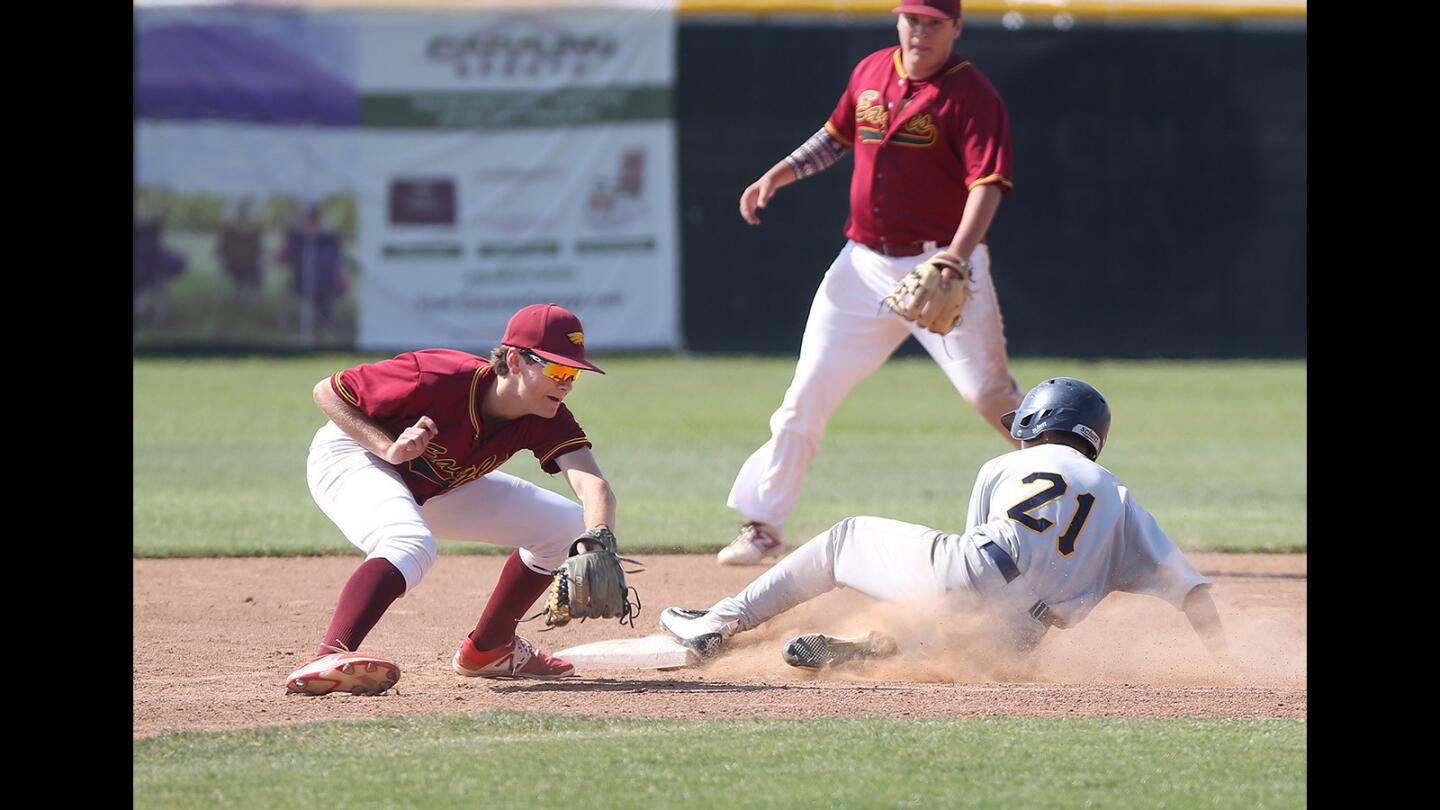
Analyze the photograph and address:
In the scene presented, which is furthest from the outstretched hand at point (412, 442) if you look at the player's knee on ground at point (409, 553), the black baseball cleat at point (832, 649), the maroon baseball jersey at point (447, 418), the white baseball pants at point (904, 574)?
the black baseball cleat at point (832, 649)

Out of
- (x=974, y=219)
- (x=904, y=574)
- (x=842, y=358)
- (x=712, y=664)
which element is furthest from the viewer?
(x=842, y=358)

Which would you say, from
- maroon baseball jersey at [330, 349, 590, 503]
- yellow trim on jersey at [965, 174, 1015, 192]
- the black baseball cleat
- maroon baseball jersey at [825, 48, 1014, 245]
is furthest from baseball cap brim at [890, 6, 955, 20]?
the black baseball cleat

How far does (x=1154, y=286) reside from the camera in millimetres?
16906

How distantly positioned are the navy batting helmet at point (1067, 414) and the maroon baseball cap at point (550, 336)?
1.37 meters

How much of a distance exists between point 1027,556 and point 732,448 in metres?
6.62

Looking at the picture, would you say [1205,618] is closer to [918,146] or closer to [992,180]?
[992,180]

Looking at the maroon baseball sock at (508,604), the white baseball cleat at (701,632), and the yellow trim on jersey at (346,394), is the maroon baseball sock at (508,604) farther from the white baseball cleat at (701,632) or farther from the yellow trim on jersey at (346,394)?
the yellow trim on jersey at (346,394)

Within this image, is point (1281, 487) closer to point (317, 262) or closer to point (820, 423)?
point (820, 423)

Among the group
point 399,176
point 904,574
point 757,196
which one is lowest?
point 904,574

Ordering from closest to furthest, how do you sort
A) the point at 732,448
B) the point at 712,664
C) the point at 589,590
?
the point at 589,590 < the point at 712,664 < the point at 732,448

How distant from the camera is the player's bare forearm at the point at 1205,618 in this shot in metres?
5.00

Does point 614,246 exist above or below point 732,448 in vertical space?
above

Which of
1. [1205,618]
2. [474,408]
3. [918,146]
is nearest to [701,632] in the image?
[474,408]

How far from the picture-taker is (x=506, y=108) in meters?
16.9
